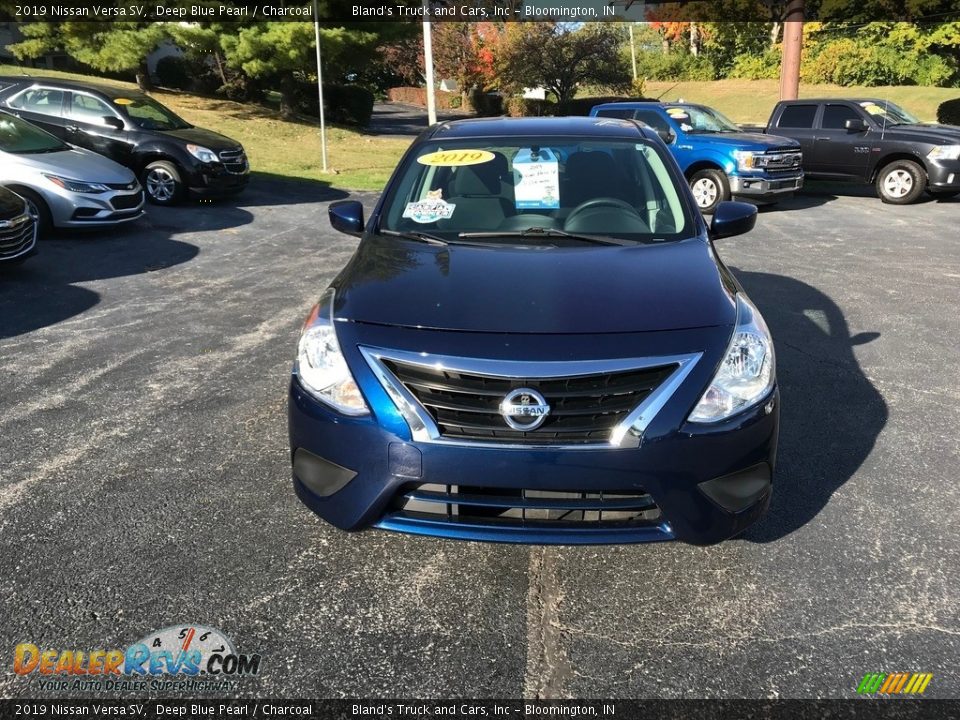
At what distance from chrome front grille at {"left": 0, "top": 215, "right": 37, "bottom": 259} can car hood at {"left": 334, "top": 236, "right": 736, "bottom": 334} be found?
5198 millimetres

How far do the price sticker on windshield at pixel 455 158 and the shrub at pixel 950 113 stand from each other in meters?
28.4

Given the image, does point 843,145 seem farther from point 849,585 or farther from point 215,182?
point 849,585

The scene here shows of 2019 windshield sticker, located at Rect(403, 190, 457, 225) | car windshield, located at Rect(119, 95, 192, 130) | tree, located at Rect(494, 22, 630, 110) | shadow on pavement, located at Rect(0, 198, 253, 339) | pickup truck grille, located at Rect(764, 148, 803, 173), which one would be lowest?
shadow on pavement, located at Rect(0, 198, 253, 339)

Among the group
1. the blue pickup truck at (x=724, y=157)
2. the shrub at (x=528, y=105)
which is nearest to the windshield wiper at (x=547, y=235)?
the blue pickup truck at (x=724, y=157)

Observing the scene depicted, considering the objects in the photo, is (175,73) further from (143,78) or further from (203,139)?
(203,139)

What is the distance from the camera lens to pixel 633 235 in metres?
3.71

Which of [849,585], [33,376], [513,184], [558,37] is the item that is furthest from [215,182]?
[558,37]

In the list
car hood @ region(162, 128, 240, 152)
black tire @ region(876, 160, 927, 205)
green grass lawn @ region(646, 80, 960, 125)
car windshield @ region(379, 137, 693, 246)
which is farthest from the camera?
green grass lawn @ region(646, 80, 960, 125)

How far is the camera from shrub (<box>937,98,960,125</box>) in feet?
88.2

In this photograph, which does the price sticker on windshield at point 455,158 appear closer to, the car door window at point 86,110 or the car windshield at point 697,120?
the car door window at point 86,110

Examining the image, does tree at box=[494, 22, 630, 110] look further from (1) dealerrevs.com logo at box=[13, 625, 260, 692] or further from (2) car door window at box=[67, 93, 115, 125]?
(1) dealerrevs.com logo at box=[13, 625, 260, 692]

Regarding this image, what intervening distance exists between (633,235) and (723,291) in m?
0.75

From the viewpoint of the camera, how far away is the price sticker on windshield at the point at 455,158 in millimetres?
4152

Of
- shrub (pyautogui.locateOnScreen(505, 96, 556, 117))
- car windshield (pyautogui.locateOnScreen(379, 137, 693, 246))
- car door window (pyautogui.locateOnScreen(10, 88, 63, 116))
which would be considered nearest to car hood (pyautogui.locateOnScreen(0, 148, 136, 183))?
car door window (pyautogui.locateOnScreen(10, 88, 63, 116))
